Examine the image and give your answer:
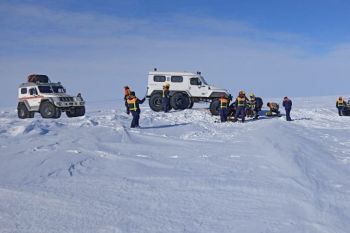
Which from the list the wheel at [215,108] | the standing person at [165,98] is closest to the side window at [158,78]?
the standing person at [165,98]

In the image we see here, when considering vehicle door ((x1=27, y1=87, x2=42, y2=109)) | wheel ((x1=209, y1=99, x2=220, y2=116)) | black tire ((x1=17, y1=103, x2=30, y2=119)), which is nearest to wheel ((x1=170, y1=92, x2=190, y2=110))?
wheel ((x1=209, y1=99, x2=220, y2=116))

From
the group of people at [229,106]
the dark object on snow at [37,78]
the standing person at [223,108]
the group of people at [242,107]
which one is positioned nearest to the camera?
the group of people at [229,106]

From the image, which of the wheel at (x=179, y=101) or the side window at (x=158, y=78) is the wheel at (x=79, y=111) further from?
the wheel at (x=179, y=101)

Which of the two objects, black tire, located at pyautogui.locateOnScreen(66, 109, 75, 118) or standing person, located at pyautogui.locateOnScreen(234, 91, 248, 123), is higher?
standing person, located at pyautogui.locateOnScreen(234, 91, 248, 123)

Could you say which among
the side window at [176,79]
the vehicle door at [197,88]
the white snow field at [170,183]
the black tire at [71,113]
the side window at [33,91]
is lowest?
the white snow field at [170,183]

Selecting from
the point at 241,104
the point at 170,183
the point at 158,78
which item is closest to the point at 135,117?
the point at 241,104

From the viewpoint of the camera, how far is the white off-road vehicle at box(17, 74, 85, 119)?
57.5 feet

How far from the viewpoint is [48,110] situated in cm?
1758

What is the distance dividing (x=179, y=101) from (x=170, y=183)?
47.1ft

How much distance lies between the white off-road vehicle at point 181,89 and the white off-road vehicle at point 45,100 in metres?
4.06

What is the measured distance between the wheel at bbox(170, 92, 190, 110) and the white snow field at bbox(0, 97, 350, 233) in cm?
894

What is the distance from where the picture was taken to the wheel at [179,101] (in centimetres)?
2062

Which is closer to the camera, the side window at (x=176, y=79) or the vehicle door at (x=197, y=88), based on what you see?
the vehicle door at (x=197, y=88)

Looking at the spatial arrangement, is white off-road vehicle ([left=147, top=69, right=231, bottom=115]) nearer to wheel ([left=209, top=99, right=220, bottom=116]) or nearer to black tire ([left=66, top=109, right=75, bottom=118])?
wheel ([left=209, top=99, right=220, bottom=116])
